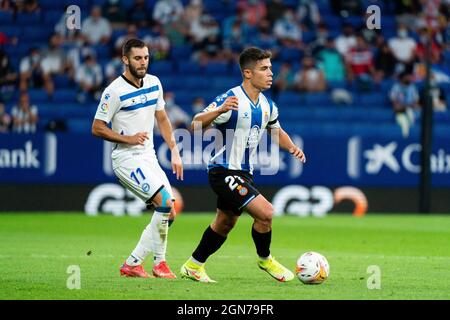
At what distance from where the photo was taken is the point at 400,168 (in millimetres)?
20094

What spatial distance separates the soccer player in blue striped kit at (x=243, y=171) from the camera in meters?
9.63

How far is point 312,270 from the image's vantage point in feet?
30.9

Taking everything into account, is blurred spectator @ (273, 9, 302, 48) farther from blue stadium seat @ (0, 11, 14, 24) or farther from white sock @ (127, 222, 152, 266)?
white sock @ (127, 222, 152, 266)

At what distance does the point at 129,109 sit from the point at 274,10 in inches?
552

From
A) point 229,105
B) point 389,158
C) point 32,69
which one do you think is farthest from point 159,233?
point 32,69

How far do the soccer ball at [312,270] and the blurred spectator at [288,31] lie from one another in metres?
14.2

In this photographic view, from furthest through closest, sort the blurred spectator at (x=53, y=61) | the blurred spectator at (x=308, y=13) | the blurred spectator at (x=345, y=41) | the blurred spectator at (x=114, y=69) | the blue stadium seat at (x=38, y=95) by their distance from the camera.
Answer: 1. the blurred spectator at (x=308, y=13)
2. the blurred spectator at (x=345, y=41)
3. the blurred spectator at (x=53, y=61)
4. the blurred spectator at (x=114, y=69)
5. the blue stadium seat at (x=38, y=95)

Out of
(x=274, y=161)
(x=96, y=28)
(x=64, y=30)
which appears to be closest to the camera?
(x=274, y=161)

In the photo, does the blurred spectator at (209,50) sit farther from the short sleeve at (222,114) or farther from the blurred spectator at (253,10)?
the short sleeve at (222,114)

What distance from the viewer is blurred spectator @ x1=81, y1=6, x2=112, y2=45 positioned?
22.4m

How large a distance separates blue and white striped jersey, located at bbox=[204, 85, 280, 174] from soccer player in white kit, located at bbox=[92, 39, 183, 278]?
47 centimetres

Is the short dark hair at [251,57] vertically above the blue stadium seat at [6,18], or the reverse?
the blue stadium seat at [6,18]

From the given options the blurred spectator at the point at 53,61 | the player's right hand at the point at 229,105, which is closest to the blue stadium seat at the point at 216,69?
the blurred spectator at the point at 53,61

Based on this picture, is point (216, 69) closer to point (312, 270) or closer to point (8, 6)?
point (8, 6)
